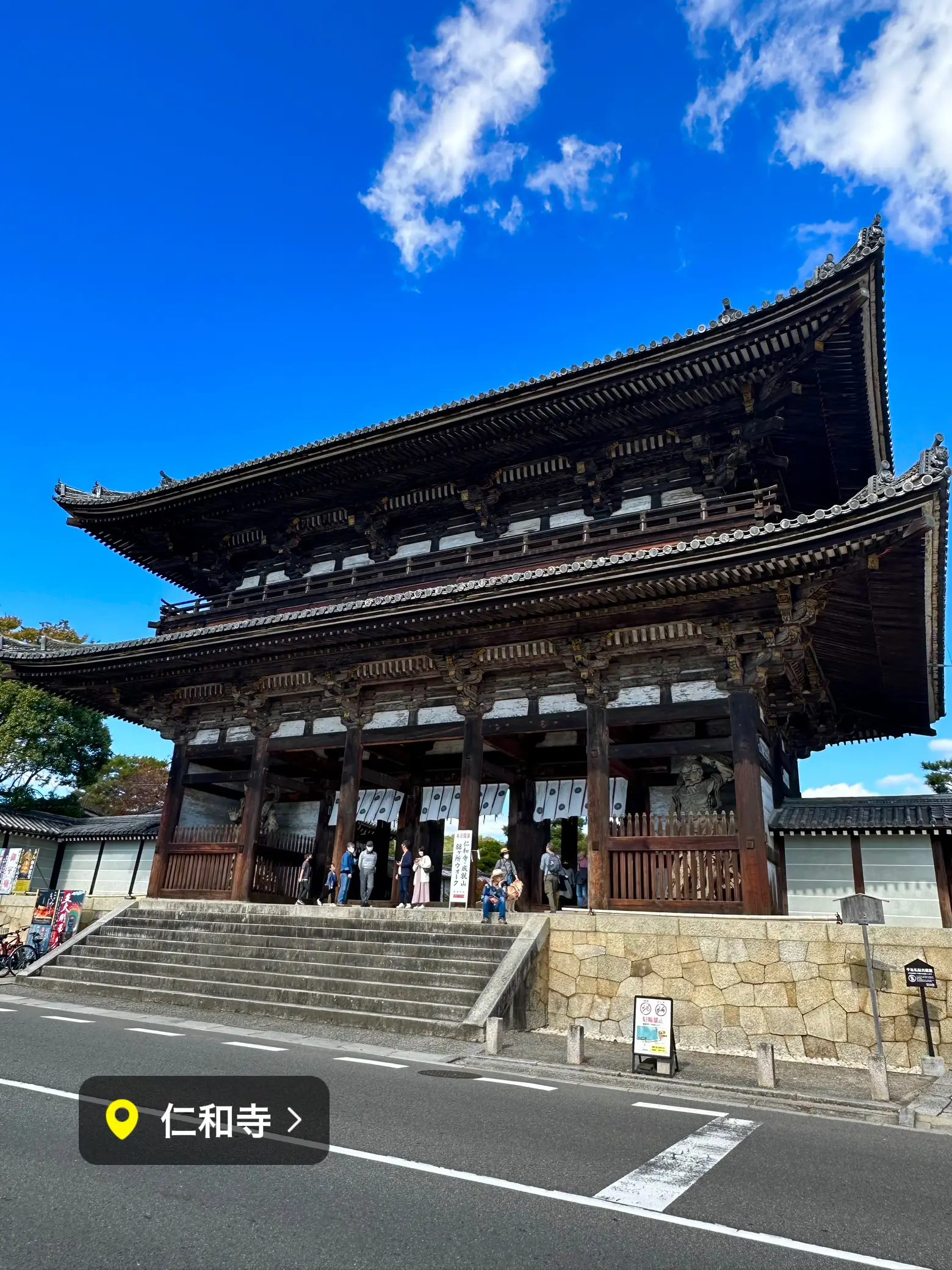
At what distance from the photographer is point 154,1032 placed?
1071 cm

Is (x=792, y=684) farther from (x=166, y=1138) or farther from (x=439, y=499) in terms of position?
(x=166, y=1138)

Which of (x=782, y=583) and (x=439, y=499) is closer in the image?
(x=782, y=583)

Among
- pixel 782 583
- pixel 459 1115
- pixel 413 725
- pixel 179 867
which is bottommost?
pixel 459 1115

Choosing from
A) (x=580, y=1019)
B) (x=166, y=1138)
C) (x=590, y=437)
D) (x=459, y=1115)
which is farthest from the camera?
(x=590, y=437)

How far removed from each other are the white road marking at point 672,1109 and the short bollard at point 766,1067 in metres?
1.37

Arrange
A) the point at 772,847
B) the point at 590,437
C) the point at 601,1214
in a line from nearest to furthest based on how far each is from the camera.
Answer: the point at 601,1214
the point at 772,847
the point at 590,437

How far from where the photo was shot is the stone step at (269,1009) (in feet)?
36.7

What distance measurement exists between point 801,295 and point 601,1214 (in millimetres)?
13425

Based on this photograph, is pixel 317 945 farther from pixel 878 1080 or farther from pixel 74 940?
pixel 878 1080

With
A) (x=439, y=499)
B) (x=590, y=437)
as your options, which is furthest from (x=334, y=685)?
(x=590, y=437)

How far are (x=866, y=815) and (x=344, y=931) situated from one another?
10385mm

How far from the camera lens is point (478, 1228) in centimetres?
424

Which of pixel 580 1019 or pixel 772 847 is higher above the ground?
pixel 772 847

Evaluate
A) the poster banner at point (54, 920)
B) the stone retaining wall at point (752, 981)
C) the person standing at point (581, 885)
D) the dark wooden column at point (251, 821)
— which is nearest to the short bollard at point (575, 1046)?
the stone retaining wall at point (752, 981)
